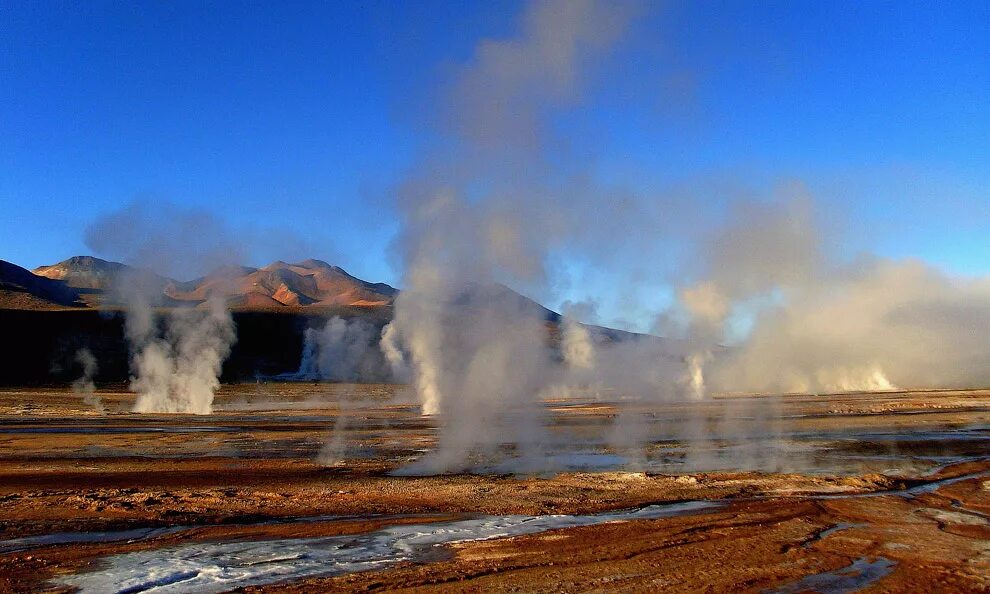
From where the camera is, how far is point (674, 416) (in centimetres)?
4481

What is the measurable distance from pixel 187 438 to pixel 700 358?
60.2 metres

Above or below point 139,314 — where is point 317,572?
below

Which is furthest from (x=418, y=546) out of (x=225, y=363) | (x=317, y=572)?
(x=225, y=363)

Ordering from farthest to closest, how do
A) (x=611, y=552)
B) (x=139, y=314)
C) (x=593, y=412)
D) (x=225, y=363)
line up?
(x=225, y=363)
(x=139, y=314)
(x=593, y=412)
(x=611, y=552)

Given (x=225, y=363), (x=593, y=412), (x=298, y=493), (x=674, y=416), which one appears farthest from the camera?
(x=225, y=363)

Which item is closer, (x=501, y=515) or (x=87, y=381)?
(x=501, y=515)

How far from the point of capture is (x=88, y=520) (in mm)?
13359

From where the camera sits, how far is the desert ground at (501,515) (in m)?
9.50

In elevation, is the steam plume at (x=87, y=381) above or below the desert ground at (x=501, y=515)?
above

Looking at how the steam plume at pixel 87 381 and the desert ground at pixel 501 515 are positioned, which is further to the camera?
the steam plume at pixel 87 381

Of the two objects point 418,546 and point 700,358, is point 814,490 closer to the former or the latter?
point 418,546

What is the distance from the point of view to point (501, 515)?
13.8 metres

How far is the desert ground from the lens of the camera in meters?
9.50

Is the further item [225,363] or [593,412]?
[225,363]
